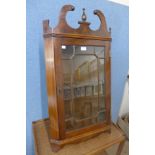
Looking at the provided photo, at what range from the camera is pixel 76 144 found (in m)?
1.08

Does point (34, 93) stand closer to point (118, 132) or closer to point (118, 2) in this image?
point (118, 132)

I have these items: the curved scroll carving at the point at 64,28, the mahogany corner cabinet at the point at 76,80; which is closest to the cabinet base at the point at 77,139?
the mahogany corner cabinet at the point at 76,80

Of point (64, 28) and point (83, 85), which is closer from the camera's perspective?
point (64, 28)

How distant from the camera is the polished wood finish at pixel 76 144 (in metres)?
1.02

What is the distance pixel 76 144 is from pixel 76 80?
1.23ft

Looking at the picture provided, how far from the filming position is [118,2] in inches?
70.2

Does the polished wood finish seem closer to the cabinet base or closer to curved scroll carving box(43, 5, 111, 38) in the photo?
the cabinet base

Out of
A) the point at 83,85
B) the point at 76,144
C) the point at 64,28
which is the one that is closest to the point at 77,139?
the point at 76,144

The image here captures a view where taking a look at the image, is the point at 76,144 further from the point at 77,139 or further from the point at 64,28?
the point at 64,28

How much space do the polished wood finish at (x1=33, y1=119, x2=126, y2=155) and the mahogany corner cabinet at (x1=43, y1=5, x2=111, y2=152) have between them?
0.11ft

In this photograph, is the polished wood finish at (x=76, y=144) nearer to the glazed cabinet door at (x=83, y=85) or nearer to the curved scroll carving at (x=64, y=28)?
the glazed cabinet door at (x=83, y=85)

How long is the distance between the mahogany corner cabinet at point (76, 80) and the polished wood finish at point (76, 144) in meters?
0.03
